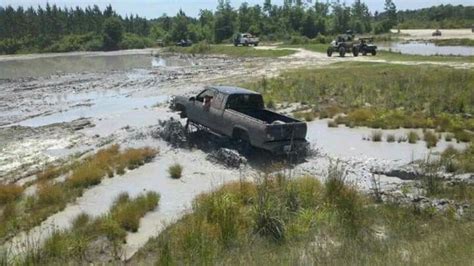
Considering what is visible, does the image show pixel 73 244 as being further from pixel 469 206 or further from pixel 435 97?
pixel 435 97

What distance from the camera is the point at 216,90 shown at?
17891 millimetres

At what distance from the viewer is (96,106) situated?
105 ft

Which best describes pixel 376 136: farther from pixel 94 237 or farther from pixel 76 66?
pixel 76 66

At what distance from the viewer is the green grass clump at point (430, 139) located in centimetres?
1694

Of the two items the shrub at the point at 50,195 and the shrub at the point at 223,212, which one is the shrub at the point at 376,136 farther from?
the shrub at the point at 50,195

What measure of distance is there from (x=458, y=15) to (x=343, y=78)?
480ft

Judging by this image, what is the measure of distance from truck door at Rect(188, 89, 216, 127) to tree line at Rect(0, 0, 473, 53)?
85389mm

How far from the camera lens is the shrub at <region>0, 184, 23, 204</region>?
13061 millimetres

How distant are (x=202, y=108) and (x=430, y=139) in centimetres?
778

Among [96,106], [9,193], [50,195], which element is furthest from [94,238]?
[96,106]

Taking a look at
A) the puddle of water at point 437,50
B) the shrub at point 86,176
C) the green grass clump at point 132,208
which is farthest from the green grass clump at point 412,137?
the puddle of water at point 437,50

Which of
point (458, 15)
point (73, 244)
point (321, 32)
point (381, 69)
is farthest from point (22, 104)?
point (458, 15)

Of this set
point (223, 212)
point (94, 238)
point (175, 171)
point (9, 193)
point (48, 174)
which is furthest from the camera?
point (48, 174)

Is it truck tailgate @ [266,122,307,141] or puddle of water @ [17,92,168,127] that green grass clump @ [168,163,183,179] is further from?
puddle of water @ [17,92,168,127]
